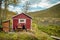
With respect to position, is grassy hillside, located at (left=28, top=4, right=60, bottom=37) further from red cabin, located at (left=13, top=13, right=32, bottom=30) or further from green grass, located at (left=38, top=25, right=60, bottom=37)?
red cabin, located at (left=13, top=13, right=32, bottom=30)

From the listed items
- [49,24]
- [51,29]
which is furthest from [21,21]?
Result: [51,29]

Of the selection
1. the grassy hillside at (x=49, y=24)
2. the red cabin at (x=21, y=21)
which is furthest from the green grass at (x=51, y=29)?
the red cabin at (x=21, y=21)

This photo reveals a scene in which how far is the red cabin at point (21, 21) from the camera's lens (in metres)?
9.33

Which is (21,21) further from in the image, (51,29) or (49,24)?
(51,29)

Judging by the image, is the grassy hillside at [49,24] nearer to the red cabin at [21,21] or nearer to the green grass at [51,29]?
the green grass at [51,29]

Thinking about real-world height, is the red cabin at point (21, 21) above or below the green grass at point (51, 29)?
above

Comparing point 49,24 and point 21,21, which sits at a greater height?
point 21,21

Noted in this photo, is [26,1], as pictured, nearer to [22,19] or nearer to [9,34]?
[22,19]

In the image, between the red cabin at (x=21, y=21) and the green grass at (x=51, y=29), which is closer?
the red cabin at (x=21, y=21)

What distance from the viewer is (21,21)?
9.34 m

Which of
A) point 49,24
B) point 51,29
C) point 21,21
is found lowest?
point 51,29

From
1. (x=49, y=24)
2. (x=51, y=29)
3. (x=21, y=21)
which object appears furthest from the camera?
(x=51, y=29)

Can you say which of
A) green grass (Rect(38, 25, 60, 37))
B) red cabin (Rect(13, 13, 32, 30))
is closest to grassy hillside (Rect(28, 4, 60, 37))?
green grass (Rect(38, 25, 60, 37))

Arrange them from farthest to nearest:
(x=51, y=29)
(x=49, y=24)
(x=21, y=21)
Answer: (x=51, y=29) < (x=49, y=24) < (x=21, y=21)
